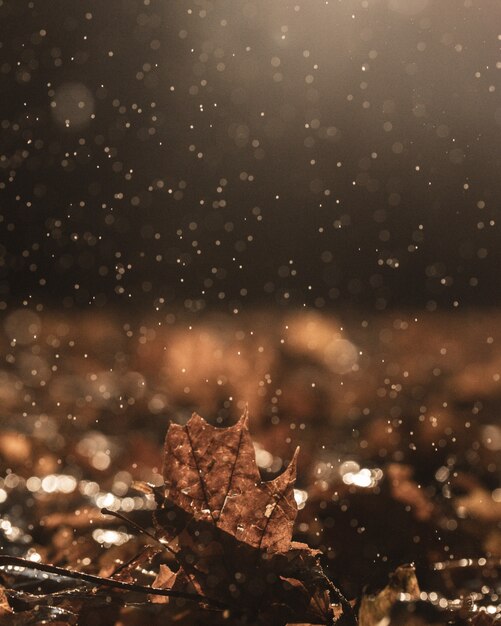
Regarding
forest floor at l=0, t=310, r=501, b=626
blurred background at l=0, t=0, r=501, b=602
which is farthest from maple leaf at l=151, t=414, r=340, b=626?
blurred background at l=0, t=0, r=501, b=602

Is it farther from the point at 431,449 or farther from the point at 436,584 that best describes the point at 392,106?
the point at 436,584

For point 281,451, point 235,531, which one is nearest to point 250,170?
point 281,451

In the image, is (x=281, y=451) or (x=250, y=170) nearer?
(x=281, y=451)

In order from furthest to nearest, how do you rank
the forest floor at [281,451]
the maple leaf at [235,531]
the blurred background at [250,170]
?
1. the blurred background at [250,170]
2. the forest floor at [281,451]
3. the maple leaf at [235,531]

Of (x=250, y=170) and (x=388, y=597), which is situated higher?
(x=250, y=170)

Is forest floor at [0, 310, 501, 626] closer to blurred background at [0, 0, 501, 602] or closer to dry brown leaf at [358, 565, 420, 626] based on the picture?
dry brown leaf at [358, 565, 420, 626]

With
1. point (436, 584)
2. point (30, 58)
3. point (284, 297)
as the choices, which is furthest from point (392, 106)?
point (436, 584)

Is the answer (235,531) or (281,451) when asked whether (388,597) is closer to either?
(235,531)

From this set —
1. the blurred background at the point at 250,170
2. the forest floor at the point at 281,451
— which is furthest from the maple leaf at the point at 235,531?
the blurred background at the point at 250,170

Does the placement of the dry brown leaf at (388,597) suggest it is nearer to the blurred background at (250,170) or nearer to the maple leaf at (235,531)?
the maple leaf at (235,531)

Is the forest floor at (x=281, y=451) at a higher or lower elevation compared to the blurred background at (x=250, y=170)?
lower
